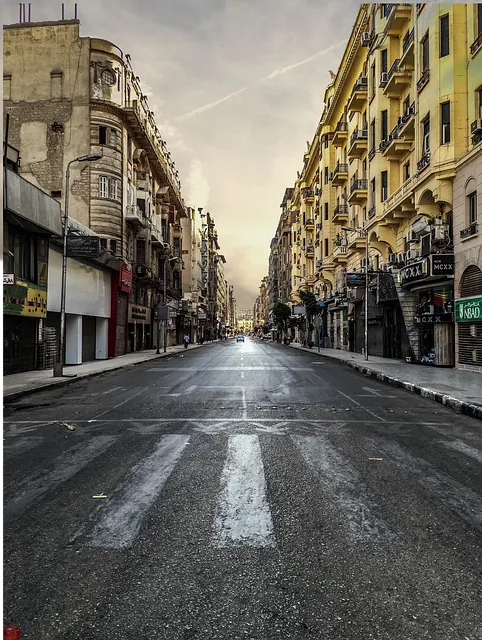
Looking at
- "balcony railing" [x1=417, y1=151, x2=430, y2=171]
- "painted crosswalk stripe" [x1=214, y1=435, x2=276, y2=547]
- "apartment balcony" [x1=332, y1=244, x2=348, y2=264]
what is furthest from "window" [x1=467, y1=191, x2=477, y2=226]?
"apartment balcony" [x1=332, y1=244, x2=348, y2=264]

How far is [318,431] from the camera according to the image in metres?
8.09

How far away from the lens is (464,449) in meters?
7.06

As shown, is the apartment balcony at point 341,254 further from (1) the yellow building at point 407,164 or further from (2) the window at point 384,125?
(2) the window at point 384,125

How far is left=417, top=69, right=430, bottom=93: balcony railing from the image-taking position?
22.2 meters

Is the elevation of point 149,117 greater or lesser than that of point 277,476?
greater

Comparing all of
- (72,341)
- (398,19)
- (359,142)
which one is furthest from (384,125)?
(72,341)

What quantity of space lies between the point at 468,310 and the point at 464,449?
1462 centimetres

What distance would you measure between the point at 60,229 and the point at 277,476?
63.2ft

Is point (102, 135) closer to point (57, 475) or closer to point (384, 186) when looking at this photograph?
point (384, 186)

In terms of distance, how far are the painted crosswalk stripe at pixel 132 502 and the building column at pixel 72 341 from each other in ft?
65.3

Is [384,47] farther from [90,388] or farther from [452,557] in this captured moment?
[452,557]

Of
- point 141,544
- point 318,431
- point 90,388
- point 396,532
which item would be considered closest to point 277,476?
point 396,532

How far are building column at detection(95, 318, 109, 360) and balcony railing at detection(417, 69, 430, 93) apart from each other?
73.6ft

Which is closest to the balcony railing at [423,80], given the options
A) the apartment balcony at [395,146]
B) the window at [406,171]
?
the apartment balcony at [395,146]
